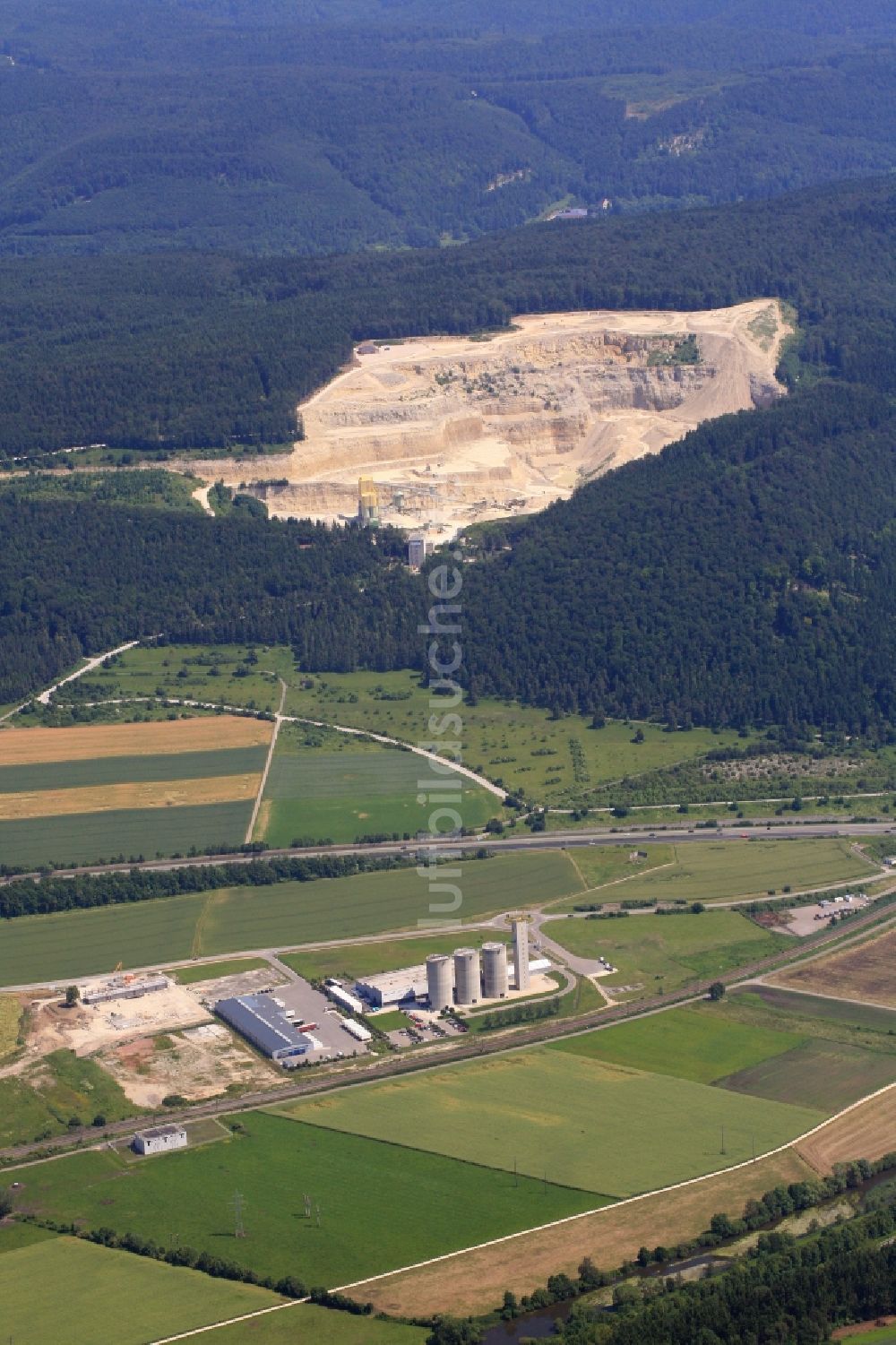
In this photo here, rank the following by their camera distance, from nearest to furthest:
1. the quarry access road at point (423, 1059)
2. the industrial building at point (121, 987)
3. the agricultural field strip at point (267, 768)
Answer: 1. the quarry access road at point (423, 1059)
2. the industrial building at point (121, 987)
3. the agricultural field strip at point (267, 768)

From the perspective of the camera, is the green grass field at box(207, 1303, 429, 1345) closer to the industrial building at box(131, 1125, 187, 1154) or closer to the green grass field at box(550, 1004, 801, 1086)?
the industrial building at box(131, 1125, 187, 1154)

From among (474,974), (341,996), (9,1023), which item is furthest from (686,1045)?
(9,1023)

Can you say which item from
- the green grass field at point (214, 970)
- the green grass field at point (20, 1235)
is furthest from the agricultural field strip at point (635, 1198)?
the green grass field at point (214, 970)

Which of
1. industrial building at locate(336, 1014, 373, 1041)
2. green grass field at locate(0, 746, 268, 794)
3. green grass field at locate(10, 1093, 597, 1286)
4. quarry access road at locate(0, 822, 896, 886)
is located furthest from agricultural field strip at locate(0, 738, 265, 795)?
green grass field at locate(10, 1093, 597, 1286)

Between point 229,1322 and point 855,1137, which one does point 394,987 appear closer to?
point 855,1137

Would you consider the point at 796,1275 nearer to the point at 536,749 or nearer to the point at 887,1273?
the point at 887,1273

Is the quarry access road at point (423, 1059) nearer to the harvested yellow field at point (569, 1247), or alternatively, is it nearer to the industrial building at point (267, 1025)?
the industrial building at point (267, 1025)
